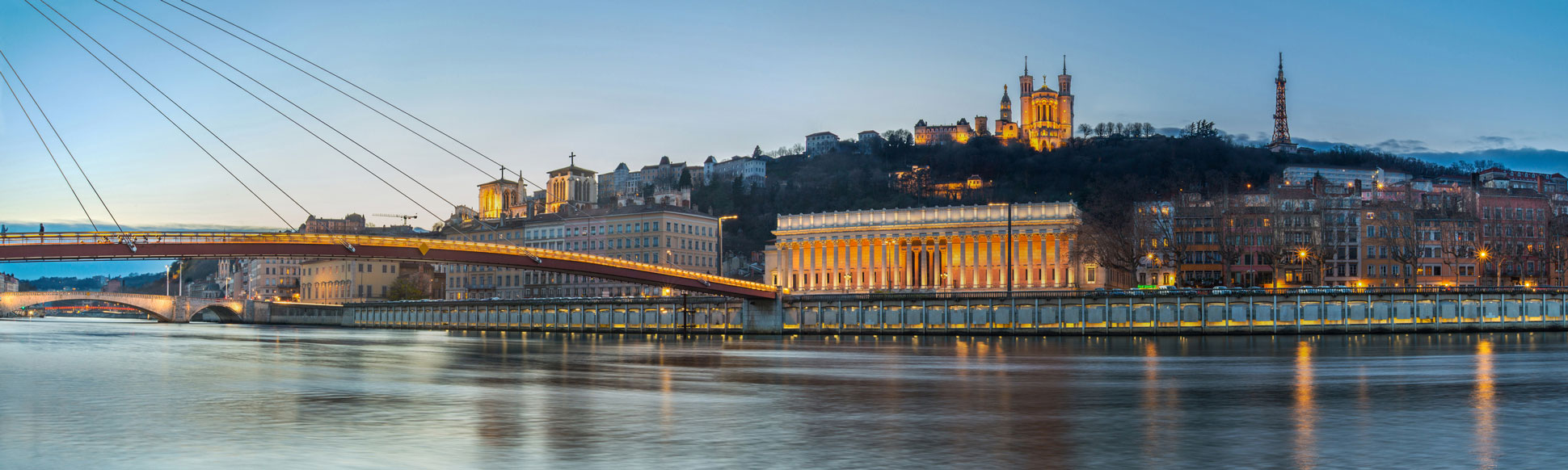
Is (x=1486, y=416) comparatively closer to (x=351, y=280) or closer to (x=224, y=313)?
(x=224, y=313)

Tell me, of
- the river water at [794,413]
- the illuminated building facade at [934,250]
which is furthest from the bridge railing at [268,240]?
the illuminated building facade at [934,250]

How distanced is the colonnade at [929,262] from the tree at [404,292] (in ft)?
161

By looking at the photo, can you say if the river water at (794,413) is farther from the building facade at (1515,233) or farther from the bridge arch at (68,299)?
the bridge arch at (68,299)

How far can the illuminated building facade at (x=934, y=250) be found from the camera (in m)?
139

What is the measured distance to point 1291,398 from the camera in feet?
87.2

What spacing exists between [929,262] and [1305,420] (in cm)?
12840

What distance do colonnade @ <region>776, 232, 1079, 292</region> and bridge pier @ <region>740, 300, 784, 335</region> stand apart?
4884cm

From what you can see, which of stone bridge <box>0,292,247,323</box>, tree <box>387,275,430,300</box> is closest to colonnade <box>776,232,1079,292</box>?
tree <box>387,275,430,300</box>

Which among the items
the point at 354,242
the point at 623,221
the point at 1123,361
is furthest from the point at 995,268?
the point at 1123,361

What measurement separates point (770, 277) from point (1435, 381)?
130 meters

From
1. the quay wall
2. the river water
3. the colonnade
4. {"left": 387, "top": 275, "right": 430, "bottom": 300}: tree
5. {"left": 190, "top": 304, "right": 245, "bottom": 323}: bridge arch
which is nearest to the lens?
the river water

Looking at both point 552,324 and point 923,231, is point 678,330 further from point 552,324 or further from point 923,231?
point 923,231

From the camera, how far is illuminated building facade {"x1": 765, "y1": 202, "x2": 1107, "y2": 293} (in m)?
139

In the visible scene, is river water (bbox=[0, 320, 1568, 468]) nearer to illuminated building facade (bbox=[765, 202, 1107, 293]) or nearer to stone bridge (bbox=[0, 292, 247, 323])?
illuminated building facade (bbox=[765, 202, 1107, 293])
